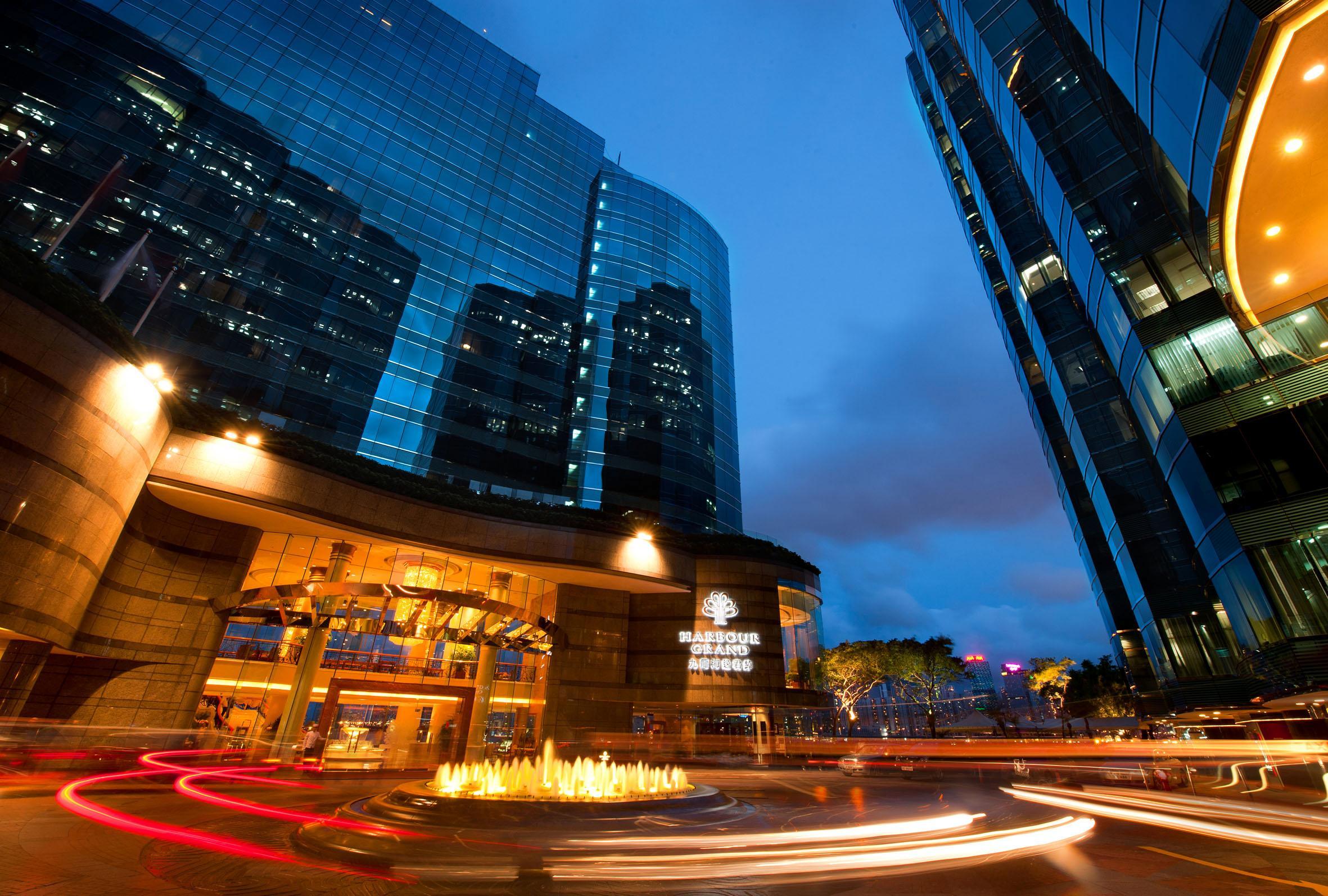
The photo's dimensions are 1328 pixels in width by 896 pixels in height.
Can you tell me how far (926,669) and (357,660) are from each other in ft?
153

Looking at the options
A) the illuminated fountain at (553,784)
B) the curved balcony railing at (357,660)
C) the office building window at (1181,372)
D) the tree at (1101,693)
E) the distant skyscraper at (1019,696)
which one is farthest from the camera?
the distant skyscraper at (1019,696)

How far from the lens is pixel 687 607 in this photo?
37688mm

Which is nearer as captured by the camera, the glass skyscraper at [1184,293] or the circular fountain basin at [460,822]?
the circular fountain basin at [460,822]

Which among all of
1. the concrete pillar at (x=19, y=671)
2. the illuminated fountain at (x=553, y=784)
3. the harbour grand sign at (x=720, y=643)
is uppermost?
the harbour grand sign at (x=720, y=643)

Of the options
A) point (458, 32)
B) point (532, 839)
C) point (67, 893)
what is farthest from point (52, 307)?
point (458, 32)

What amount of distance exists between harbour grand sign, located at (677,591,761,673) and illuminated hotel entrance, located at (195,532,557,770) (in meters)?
9.89

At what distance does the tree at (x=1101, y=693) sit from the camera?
54.5 m

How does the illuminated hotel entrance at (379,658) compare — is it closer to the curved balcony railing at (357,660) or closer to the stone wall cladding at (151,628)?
the curved balcony railing at (357,660)

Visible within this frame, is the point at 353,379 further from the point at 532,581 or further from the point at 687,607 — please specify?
the point at 687,607

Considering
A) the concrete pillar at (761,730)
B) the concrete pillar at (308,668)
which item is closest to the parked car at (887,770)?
the concrete pillar at (761,730)

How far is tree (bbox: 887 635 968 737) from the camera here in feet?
160

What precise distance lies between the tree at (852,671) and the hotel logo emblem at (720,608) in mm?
15297

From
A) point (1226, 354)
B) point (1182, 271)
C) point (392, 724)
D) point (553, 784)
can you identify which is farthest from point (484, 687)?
point (1182, 271)

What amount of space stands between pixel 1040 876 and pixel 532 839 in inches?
318
